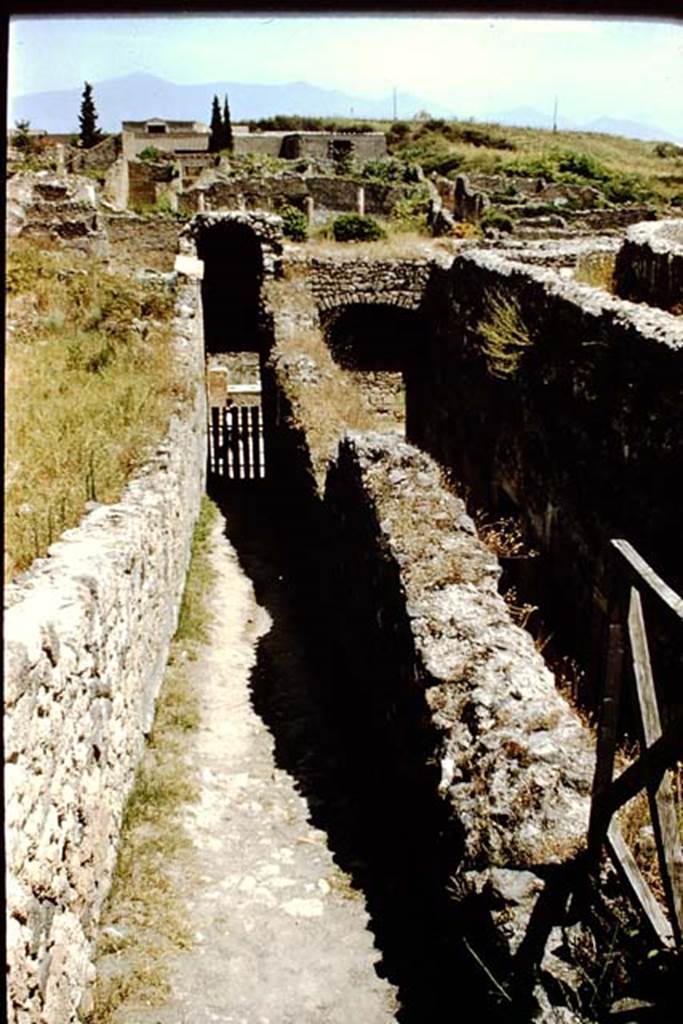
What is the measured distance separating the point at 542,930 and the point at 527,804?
1.93 feet

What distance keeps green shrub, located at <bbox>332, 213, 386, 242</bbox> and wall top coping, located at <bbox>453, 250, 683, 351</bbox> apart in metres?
17.8

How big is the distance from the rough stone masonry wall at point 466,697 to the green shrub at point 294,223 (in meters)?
22.1

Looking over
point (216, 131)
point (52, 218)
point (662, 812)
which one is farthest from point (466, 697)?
point (216, 131)

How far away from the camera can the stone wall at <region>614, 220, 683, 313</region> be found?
10.2m

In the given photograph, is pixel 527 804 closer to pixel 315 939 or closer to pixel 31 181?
pixel 315 939

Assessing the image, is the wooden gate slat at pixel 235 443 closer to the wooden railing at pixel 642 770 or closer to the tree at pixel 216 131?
the wooden railing at pixel 642 770

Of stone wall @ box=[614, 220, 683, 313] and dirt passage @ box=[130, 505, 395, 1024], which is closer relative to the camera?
dirt passage @ box=[130, 505, 395, 1024]

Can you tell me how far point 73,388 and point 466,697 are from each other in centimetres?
690

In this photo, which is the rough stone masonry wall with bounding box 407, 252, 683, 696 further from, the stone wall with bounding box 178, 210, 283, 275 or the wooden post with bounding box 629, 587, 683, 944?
the stone wall with bounding box 178, 210, 283, 275

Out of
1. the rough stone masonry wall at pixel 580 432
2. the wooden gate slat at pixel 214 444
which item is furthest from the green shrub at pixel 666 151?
the rough stone masonry wall at pixel 580 432

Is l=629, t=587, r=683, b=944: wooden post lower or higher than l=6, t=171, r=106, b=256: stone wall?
lower

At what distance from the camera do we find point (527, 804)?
13.5 ft

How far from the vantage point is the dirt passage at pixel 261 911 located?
4.75m

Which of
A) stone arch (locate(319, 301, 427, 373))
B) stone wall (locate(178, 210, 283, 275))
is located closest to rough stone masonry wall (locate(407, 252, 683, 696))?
stone arch (locate(319, 301, 427, 373))
